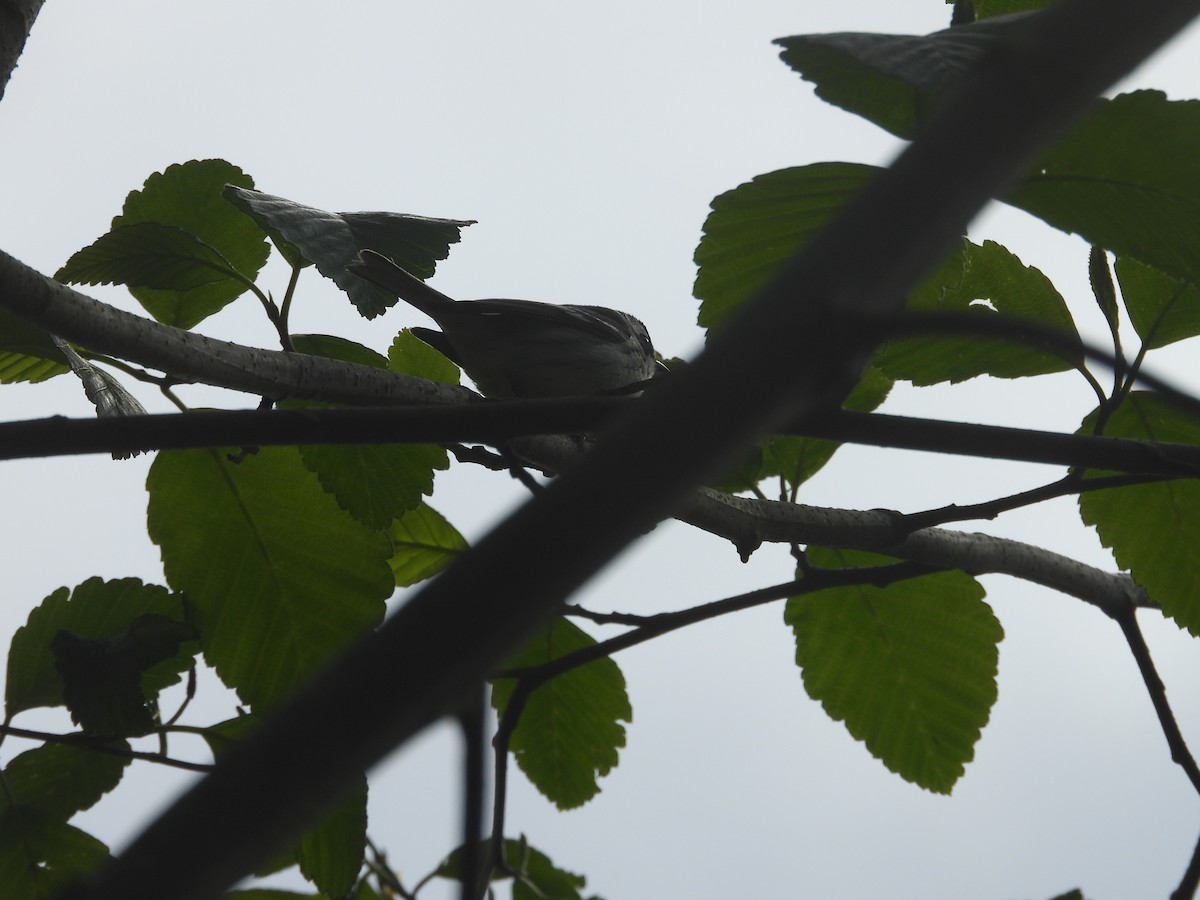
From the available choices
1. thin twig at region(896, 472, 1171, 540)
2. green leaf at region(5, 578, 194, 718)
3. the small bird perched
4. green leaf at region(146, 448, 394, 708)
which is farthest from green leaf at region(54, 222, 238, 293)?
the small bird perched

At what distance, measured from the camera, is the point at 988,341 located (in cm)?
225

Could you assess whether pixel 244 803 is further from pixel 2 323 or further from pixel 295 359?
pixel 2 323

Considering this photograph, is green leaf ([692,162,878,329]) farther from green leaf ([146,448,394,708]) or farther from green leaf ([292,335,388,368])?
green leaf ([146,448,394,708])

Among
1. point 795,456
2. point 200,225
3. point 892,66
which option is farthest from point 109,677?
point 892,66

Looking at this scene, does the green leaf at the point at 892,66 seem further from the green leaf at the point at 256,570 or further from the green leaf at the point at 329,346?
the green leaf at the point at 256,570

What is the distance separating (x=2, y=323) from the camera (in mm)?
1845

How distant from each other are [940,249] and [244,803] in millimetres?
528

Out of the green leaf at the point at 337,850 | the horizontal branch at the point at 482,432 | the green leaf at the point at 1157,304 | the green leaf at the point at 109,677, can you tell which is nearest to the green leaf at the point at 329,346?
the green leaf at the point at 109,677

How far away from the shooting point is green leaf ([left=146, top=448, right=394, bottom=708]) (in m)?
2.11

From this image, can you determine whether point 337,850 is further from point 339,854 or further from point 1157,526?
point 1157,526

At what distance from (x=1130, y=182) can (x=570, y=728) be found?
170cm

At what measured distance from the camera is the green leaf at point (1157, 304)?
2.07m

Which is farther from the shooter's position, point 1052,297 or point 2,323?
point 1052,297

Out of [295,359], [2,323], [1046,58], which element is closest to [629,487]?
[1046,58]
